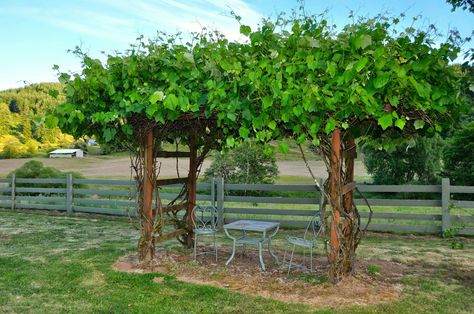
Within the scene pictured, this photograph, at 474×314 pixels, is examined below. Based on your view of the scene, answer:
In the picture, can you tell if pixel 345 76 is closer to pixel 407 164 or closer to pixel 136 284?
pixel 136 284

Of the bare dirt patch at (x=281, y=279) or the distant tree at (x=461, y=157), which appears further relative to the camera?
the distant tree at (x=461, y=157)

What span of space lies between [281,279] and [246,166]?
32.8ft

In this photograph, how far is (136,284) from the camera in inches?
203

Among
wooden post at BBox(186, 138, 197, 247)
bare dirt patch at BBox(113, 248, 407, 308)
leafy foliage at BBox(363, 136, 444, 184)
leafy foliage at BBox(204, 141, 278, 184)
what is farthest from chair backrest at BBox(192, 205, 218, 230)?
leafy foliage at BBox(363, 136, 444, 184)

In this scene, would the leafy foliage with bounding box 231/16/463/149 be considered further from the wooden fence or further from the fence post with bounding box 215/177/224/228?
the fence post with bounding box 215/177/224/228

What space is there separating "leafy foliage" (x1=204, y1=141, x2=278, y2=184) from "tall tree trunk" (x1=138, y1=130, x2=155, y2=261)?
8981mm

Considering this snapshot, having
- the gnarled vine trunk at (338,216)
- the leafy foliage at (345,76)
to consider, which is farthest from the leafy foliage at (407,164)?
the leafy foliage at (345,76)

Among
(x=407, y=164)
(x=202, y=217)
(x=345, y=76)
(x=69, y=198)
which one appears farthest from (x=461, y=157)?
(x=69, y=198)

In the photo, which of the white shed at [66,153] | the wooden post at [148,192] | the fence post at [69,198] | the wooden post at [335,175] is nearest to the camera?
the wooden post at [335,175]

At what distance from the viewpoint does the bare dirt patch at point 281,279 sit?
471cm

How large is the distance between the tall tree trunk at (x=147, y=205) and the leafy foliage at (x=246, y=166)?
29.5 ft

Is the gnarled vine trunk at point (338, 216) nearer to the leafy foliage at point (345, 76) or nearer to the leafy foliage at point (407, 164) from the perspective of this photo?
the leafy foliage at point (345, 76)

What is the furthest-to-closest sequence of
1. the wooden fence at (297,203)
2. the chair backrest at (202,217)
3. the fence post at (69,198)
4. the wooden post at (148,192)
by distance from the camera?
the fence post at (69,198)
the wooden fence at (297,203)
the chair backrest at (202,217)
the wooden post at (148,192)

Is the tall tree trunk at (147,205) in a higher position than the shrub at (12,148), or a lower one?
lower
